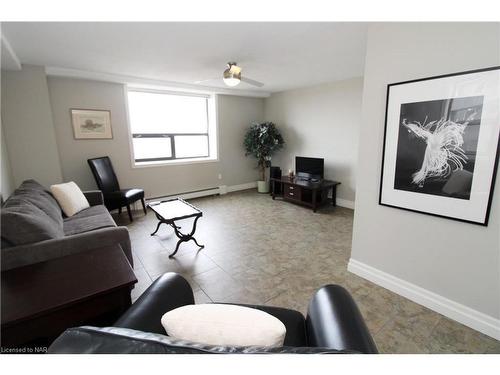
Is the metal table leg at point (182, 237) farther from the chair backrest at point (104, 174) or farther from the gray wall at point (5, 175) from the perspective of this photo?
the gray wall at point (5, 175)

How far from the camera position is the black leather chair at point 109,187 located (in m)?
3.57

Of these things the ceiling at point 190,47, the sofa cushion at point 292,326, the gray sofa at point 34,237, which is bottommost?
the sofa cushion at point 292,326

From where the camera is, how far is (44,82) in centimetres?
321

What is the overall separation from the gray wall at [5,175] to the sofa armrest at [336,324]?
328cm

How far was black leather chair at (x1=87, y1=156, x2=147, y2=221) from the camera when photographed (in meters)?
3.57

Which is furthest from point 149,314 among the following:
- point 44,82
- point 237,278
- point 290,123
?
point 290,123

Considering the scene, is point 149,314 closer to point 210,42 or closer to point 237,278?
point 237,278

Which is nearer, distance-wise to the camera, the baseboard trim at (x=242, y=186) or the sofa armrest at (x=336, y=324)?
the sofa armrest at (x=336, y=324)

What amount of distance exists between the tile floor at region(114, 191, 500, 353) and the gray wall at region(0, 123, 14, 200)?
139 cm

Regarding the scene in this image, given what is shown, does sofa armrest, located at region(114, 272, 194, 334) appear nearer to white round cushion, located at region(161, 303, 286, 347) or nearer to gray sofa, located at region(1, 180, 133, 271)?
white round cushion, located at region(161, 303, 286, 347)

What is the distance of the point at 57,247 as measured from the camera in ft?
5.36

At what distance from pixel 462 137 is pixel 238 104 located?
178 inches

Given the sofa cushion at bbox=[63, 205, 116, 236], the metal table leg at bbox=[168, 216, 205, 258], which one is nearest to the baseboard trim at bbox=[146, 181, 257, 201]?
the sofa cushion at bbox=[63, 205, 116, 236]

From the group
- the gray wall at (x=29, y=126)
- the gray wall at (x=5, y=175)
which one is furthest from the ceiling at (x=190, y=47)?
the gray wall at (x=5, y=175)
